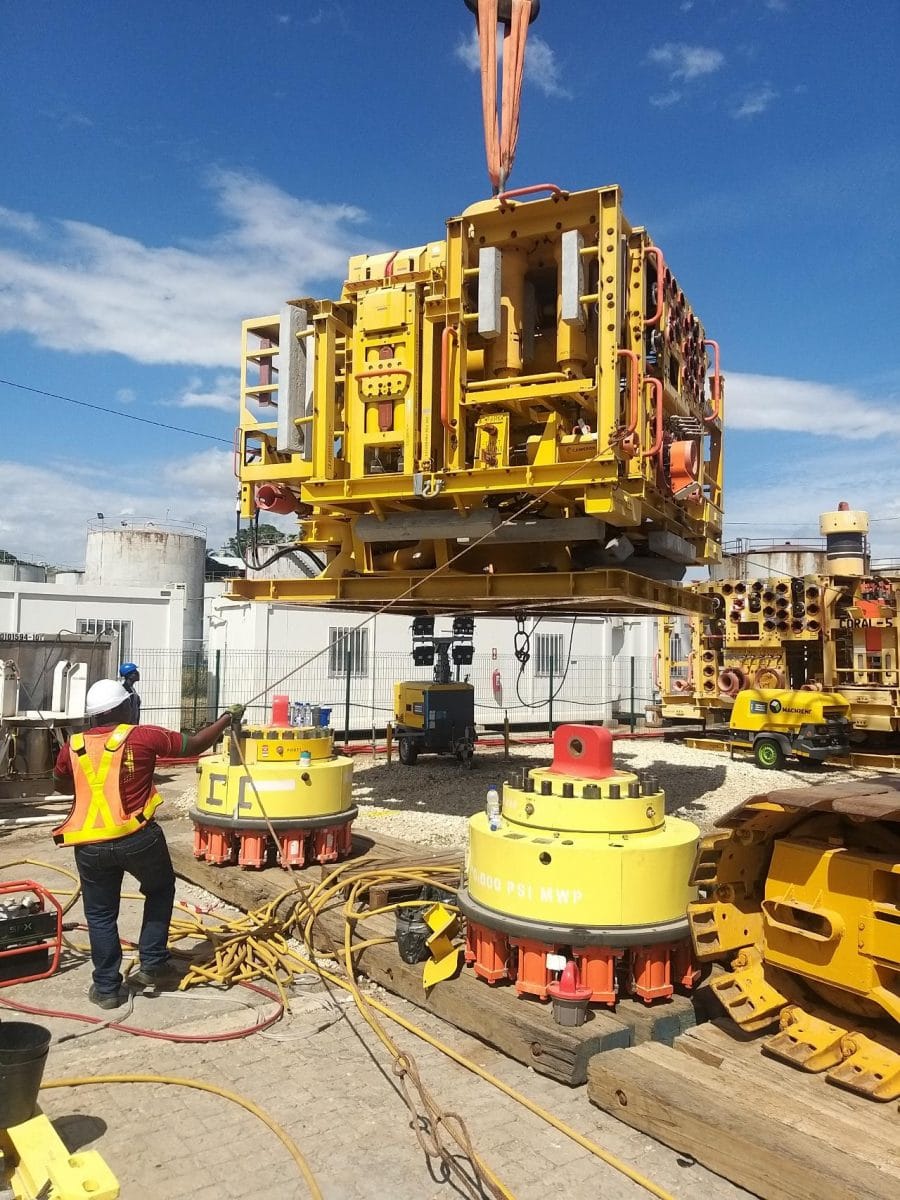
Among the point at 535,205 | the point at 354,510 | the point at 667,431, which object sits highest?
the point at 535,205

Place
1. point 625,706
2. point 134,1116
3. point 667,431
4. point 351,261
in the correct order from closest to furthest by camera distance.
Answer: point 134,1116 < point 667,431 < point 351,261 < point 625,706

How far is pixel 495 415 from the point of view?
334 inches

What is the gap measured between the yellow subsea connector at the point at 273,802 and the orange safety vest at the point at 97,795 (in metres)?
1.74

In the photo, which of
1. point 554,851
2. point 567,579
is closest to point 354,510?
point 567,579

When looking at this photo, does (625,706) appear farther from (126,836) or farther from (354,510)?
(126,836)

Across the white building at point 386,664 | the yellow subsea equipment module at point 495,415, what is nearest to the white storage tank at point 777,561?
the white building at point 386,664

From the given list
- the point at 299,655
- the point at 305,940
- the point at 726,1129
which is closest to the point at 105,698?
the point at 305,940

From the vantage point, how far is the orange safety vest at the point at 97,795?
4.70 meters

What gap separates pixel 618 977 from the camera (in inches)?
173

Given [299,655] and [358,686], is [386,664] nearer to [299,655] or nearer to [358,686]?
[358,686]

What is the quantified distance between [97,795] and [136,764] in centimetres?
24

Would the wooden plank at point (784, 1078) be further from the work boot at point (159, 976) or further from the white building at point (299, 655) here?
the white building at point (299, 655)

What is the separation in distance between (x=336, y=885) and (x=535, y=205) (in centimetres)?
610

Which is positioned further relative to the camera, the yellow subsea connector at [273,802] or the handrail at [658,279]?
the handrail at [658,279]
